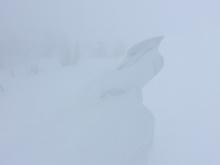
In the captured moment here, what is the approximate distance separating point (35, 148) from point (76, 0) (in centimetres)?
7664

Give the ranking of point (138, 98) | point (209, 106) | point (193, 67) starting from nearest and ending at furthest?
1. point (138, 98)
2. point (209, 106)
3. point (193, 67)

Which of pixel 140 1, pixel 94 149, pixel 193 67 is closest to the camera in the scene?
pixel 94 149

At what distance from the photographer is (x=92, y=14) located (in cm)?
6650

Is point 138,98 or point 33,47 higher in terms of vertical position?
point 138,98

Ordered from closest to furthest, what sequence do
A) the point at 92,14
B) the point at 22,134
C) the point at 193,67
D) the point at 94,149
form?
1. the point at 94,149
2. the point at 22,134
3. the point at 193,67
4. the point at 92,14

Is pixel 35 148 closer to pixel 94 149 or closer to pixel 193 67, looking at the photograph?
pixel 94 149

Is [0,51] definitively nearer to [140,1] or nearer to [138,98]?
[138,98]

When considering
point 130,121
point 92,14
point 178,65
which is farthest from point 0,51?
point 92,14

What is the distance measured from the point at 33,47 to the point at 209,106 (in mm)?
24872

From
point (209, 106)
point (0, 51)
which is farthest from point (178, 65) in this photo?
point (0, 51)

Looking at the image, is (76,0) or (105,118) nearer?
(105,118)

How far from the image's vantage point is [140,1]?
76250 millimetres

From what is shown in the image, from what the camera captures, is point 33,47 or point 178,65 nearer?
point 178,65

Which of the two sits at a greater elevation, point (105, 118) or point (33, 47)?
point (105, 118)
